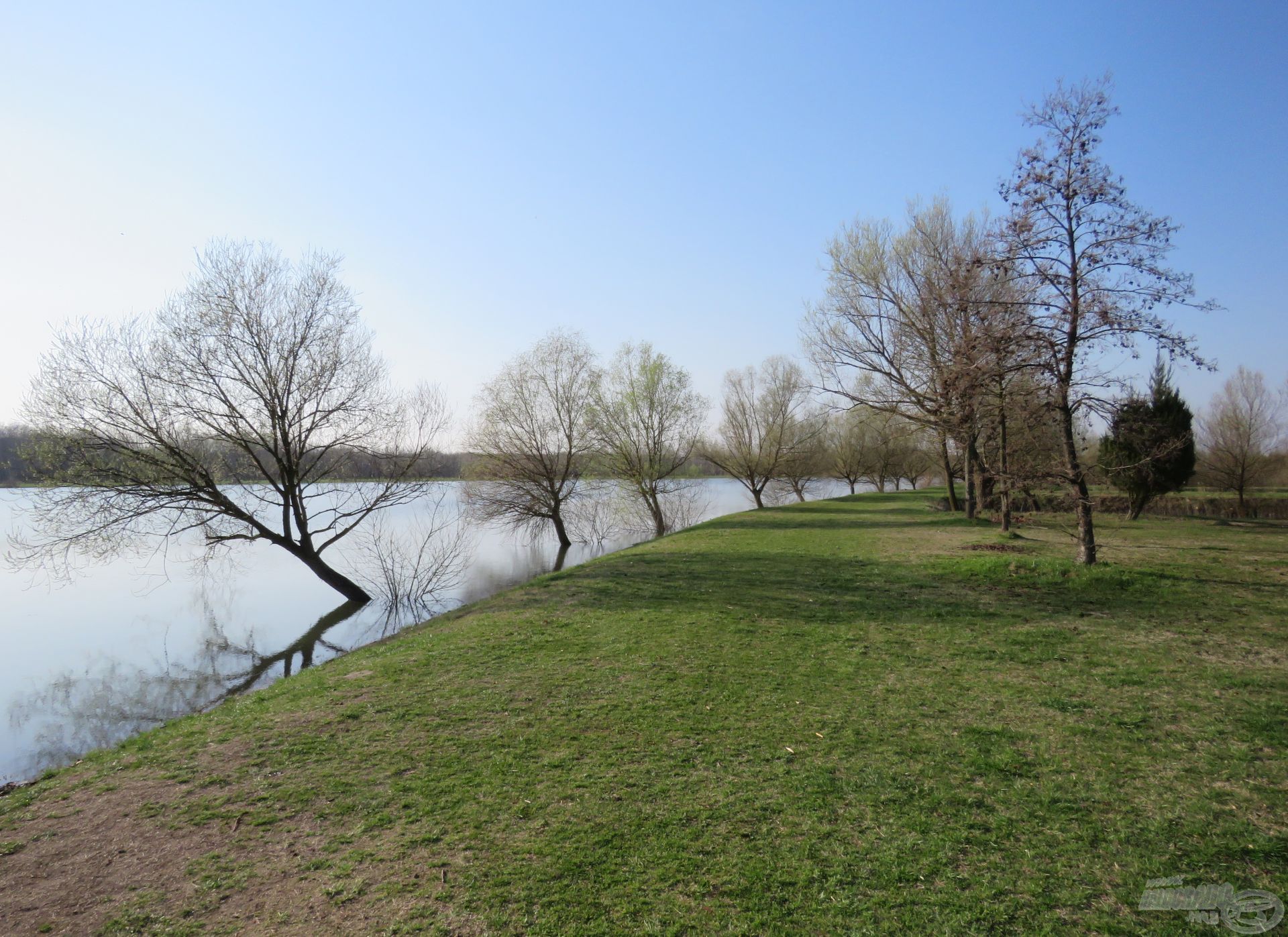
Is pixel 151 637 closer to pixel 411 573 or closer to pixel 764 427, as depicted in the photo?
pixel 411 573

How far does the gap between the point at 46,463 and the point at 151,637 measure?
3.74 meters

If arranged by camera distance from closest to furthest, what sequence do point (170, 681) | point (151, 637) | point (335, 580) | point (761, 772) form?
point (761, 772) < point (170, 681) < point (151, 637) < point (335, 580)

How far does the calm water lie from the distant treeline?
0.54 m

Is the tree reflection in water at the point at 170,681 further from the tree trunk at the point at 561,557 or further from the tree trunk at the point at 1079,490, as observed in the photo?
the tree trunk at the point at 1079,490

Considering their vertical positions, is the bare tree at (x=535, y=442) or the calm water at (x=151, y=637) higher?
the bare tree at (x=535, y=442)

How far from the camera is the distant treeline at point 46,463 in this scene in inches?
443

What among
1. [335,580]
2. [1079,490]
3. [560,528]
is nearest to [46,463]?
[335,580]

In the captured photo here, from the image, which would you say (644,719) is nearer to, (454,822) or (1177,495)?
(454,822)

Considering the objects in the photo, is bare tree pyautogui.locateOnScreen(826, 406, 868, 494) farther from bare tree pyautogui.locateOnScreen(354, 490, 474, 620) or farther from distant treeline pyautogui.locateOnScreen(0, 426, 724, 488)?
bare tree pyautogui.locateOnScreen(354, 490, 474, 620)

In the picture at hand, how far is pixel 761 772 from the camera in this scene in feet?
13.4

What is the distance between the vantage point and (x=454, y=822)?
3.57m

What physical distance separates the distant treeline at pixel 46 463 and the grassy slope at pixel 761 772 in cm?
778

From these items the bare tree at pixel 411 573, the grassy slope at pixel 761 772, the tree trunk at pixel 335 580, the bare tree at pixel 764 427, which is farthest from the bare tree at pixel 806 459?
the grassy slope at pixel 761 772

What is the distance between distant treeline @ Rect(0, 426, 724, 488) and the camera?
11250 millimetres
